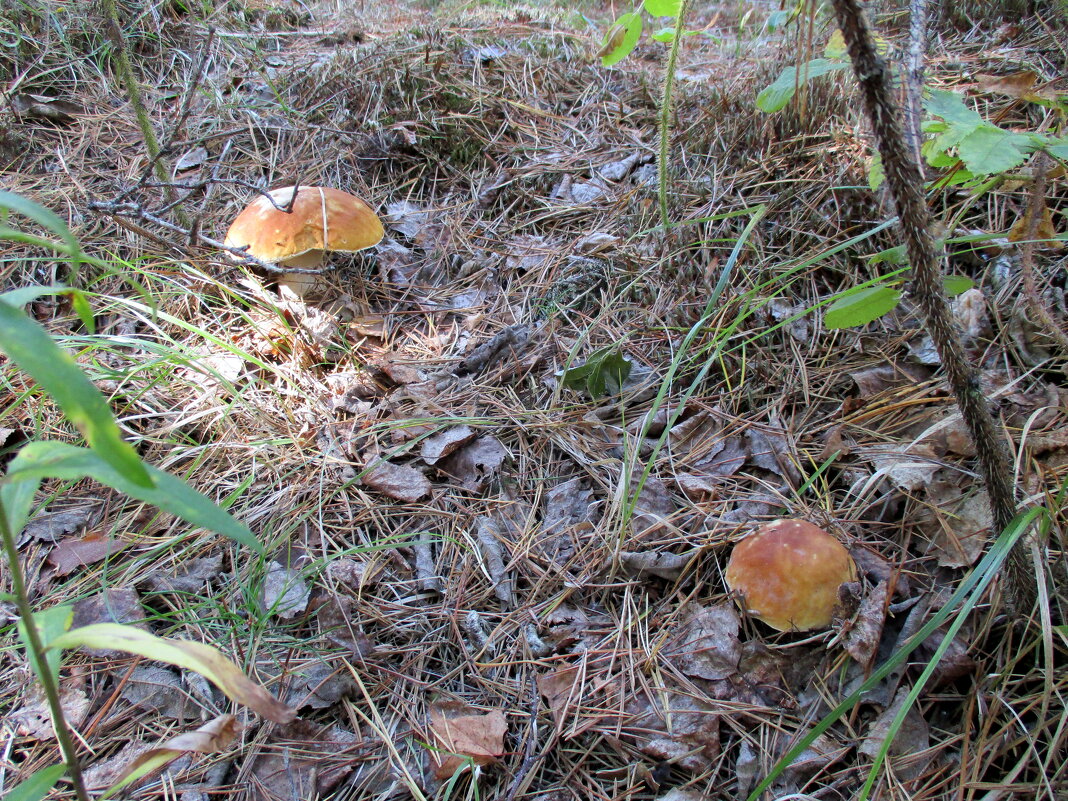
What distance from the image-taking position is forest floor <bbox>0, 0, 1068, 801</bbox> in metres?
1.45

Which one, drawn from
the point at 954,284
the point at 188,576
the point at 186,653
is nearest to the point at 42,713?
the point at 188,576

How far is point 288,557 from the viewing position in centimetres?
182

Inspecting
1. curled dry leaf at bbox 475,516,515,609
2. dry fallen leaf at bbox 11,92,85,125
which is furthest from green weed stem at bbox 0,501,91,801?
dry fallen leaf at bbox 11,92,85,125

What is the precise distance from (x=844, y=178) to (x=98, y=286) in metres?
2.98

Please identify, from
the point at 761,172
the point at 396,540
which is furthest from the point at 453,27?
the point at 396,540

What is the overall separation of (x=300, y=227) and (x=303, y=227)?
1 centimetres

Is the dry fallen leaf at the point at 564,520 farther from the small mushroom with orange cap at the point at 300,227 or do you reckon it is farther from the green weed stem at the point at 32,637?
the small mushroom with orange cap at the point at 300,227

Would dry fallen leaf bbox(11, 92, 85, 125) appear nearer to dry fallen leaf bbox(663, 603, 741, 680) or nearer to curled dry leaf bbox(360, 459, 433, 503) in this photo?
curled dry leaf bbox(360, 459, 433, 503)

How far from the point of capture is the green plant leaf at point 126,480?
2.55ft

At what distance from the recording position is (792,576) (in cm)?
152

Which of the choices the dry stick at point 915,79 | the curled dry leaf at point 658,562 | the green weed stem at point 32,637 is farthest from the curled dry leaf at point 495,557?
the dry stick at point 915,79

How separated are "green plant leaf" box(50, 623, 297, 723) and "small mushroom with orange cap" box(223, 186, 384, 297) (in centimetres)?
189

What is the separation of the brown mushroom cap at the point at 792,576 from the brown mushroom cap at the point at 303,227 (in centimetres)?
187

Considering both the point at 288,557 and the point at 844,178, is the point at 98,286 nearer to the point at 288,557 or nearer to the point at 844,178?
the point at 288,557
